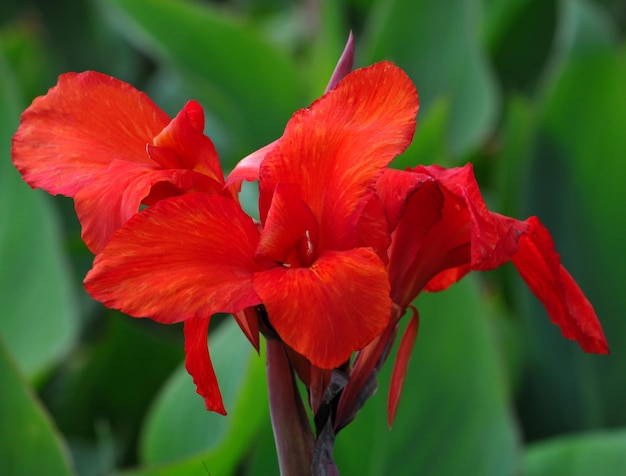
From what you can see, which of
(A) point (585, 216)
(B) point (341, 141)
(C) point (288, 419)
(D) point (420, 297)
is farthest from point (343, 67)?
(A) point (585, 216)

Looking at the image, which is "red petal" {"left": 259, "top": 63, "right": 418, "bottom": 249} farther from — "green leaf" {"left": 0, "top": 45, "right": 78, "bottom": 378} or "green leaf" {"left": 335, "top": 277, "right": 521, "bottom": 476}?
"green leaf" {"left": 0, "top": 45, "right": 78, "bottom": 378}

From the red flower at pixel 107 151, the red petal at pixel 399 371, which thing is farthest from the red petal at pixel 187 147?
the red petal at pixel 399 371

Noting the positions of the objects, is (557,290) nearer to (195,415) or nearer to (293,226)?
(293,226)

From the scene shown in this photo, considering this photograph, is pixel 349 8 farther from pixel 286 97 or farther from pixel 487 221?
pixel 487 221

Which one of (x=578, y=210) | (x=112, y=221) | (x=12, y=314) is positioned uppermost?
(x=112, y=221)

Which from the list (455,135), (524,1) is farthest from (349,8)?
(455,135)

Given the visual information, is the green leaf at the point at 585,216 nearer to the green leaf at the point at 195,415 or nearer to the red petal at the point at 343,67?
the green leaf at the point at 195,415

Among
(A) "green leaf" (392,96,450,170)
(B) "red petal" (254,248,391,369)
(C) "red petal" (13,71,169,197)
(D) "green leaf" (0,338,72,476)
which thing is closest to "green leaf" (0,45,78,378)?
(D) "green leaf" (0,338,72,476)
